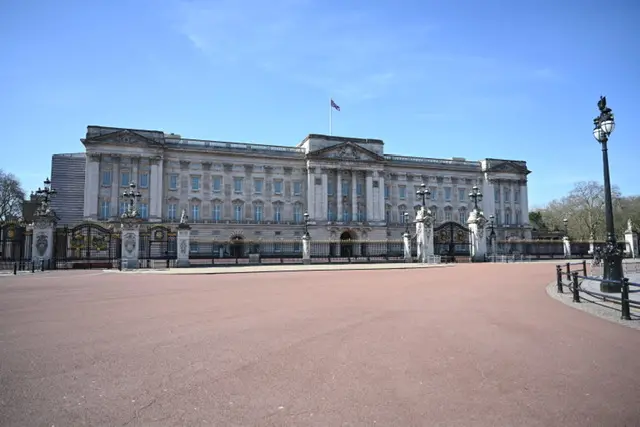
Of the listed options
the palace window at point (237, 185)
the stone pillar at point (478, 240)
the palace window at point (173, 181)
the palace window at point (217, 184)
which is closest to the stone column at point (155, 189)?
the palace window at point (173, 181)

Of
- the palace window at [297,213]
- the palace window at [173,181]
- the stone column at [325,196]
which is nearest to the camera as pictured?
the palace window at [173,181]

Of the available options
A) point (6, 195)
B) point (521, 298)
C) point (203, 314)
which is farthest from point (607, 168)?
point (6, 195)

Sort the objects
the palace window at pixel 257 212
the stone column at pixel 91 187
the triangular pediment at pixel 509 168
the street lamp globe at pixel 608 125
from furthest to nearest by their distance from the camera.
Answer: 1. the triangular pediment at pixel 509 168
2. the palace window at pixel 257 212
3. the stone column at pixel 91 187
4. the street lamp globe at pixel 608 125

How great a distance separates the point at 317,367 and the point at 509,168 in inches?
3005

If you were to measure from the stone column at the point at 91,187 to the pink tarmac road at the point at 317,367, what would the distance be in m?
46.4

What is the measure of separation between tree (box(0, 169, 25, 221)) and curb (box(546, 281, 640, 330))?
66.7m

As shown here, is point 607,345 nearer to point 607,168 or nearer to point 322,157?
point 607,168

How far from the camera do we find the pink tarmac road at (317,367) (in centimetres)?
397

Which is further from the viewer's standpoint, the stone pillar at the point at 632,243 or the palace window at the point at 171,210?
the palace window at the point at 171,210

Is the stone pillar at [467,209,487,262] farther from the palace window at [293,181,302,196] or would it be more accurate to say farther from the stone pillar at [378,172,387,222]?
the palace window at [293,181,302,196]

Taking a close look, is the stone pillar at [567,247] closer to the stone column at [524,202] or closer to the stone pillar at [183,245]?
the stone column at [524,202]

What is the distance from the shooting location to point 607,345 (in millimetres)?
6461

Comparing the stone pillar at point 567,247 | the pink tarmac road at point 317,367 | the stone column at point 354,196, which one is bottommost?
the pink tarmac road at point 317,367

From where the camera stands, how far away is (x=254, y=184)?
5962 cm
